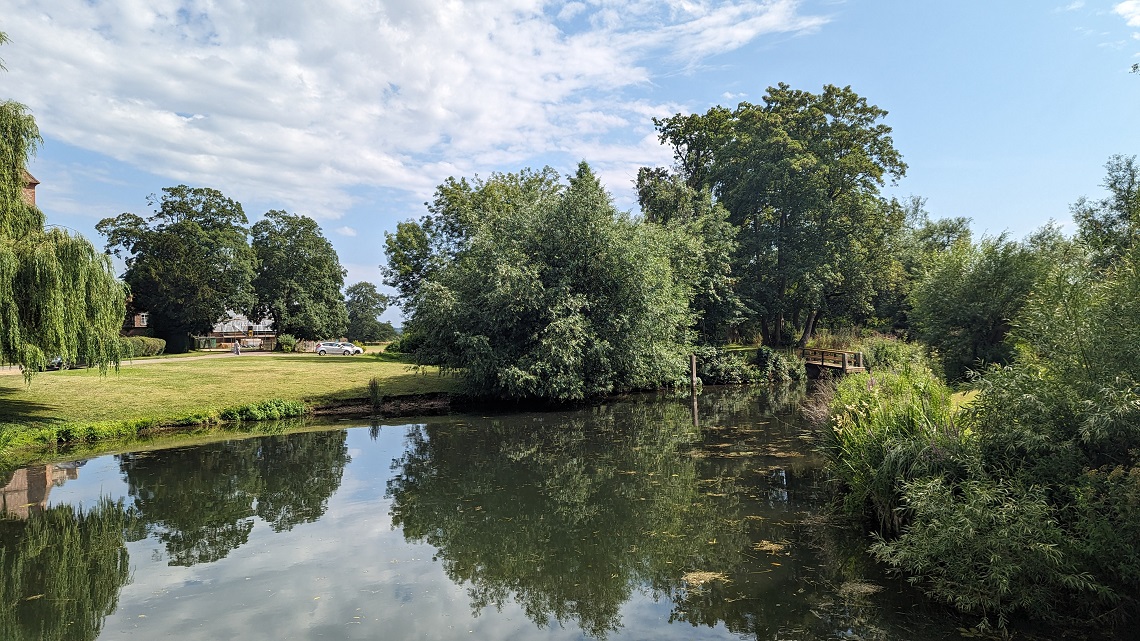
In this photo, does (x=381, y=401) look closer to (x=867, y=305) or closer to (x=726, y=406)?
(x=726, y=406)

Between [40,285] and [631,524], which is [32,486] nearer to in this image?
[40,285]

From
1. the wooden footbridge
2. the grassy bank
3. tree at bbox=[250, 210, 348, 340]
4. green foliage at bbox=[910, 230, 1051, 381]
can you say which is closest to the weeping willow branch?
the grassy bank

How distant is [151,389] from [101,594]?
59.9 feet

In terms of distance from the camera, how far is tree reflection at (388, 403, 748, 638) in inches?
322

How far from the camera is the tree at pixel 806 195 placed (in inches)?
1526

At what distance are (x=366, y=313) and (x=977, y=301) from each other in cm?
8749

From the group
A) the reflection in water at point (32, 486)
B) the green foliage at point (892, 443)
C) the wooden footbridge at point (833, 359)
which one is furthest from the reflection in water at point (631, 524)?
the wooden footbridge at point (833, 359)

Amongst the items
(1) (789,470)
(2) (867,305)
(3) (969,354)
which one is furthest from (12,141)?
(2) (867,305)

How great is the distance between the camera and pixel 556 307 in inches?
974

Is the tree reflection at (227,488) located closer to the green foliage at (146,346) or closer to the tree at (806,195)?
the green foliage at (146,346)

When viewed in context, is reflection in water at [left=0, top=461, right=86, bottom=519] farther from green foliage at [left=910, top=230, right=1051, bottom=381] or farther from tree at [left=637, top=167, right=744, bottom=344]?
tree at [left=637, top=167, right=744, bottom=344]

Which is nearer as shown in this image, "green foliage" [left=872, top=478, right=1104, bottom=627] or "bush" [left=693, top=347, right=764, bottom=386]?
"green foliage" [left=872, top=478, right=1104, bottom=627]

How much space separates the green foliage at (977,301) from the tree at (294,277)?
5016 cm

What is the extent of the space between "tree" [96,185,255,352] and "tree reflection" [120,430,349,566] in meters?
34.6
